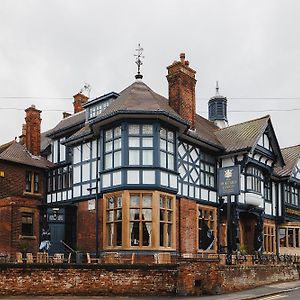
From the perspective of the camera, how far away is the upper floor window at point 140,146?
25188mm

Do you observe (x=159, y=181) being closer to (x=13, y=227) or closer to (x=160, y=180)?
(x=160, y=180)

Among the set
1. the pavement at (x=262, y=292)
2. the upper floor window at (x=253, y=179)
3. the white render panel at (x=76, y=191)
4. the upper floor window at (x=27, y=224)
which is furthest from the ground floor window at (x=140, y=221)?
the upper floor window at (x=27, y=224)

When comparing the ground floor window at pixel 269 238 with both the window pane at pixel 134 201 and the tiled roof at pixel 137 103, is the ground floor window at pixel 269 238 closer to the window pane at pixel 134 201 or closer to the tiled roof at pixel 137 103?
the tiled roof at pixel 137 103

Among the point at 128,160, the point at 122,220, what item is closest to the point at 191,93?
the point at 128,160

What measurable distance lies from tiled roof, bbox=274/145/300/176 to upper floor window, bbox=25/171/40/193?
54.6ft

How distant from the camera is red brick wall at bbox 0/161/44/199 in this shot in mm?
31403

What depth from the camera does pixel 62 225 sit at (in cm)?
2972

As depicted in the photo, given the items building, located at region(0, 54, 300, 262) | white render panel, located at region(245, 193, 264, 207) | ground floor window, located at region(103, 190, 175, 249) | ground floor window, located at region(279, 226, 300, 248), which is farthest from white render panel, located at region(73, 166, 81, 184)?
ground floor window, located at region(279, 226, 300, 248)

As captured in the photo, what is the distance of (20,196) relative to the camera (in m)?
31.8

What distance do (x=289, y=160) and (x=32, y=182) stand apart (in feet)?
62.4

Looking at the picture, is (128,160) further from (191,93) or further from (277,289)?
(277,289)

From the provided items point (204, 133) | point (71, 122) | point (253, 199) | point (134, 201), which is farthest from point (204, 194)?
point (71, 122)

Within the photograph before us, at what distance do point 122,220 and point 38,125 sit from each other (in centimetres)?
1395

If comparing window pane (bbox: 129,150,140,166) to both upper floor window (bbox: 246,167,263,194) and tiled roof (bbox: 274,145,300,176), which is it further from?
tiled roof (bbox: 274,145,300,176)
